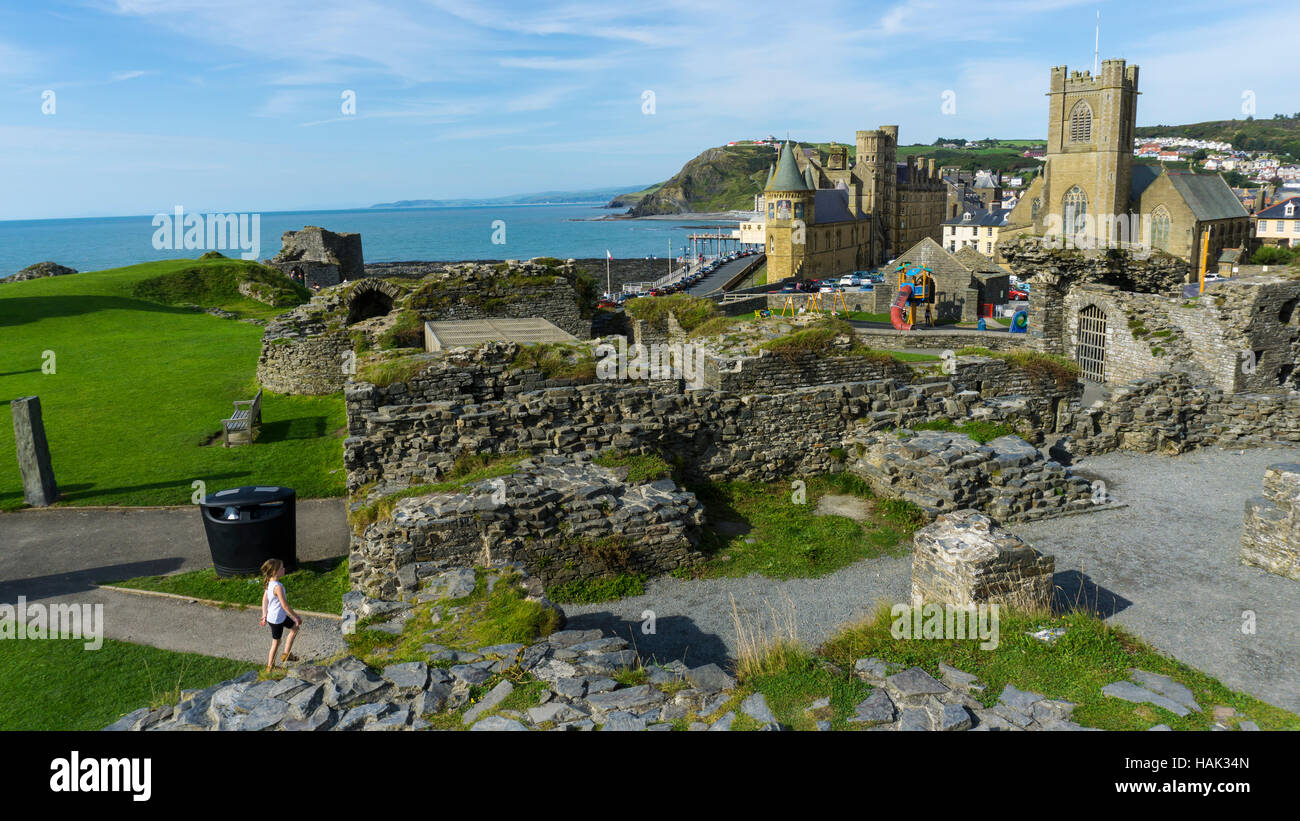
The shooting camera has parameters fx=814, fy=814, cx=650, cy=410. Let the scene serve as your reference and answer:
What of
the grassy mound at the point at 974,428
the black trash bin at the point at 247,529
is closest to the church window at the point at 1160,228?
the grassy mound at the point at 974,428

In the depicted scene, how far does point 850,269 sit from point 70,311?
262ft

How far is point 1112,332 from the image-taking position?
79.9 feet

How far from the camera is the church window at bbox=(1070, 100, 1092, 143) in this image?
264ft

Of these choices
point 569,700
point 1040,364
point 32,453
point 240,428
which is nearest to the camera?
point 569,700

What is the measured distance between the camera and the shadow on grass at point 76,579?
37.9 feet

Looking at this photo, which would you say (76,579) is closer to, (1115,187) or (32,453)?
(32,453)

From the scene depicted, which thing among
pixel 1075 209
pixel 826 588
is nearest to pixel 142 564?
pixel 826 588

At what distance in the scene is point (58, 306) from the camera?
3312 cm

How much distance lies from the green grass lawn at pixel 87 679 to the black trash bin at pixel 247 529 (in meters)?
2.11

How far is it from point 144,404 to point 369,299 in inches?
308

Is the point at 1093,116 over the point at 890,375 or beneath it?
over

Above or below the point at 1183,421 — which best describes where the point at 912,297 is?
above
